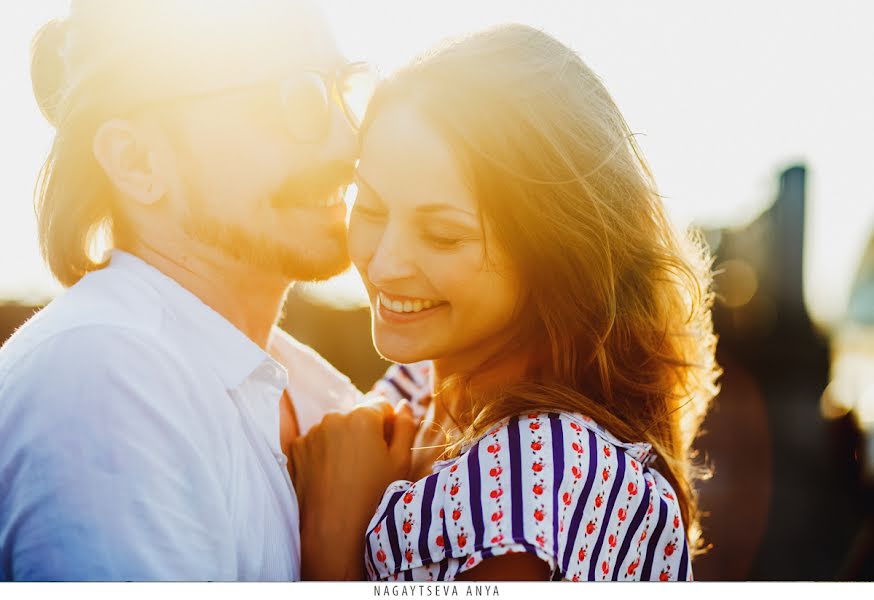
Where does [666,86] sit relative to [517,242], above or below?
above

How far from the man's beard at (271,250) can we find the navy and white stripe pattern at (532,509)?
31.5 inches

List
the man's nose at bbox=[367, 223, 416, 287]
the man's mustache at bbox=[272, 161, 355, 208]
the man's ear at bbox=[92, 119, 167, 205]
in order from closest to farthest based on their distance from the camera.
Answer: the man's nose at bbox=[367, 223, 416, 287], the man's ear at bbox=[92, 119, 167, 205], the man's mustache at bbox=[272, 161, 355, 208]

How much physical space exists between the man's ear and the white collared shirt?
1.07 ft

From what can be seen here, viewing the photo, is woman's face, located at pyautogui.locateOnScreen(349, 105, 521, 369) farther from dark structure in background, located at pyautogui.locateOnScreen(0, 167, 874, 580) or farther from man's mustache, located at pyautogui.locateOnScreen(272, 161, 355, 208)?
dark structure in background, located at pyautogui.locateOnScreen(0, 167, 874, 580)

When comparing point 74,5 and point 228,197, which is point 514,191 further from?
point 74,5

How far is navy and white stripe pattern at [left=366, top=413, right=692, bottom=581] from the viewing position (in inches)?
61.9

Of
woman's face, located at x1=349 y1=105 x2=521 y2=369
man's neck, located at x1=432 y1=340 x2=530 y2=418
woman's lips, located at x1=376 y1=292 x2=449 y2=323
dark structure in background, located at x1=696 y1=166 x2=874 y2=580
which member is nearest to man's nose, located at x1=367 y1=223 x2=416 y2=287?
woman's face, located at x1=349 y1=105 x2=521 y2=369

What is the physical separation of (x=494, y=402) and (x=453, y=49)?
A: 0.95 meters

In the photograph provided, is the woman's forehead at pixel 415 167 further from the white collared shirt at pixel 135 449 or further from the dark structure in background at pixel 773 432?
the dark structure in background at pixel 773 432

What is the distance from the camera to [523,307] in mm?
2113

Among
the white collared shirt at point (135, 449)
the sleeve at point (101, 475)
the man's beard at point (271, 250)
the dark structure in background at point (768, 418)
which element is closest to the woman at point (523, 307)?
the man's beard at point (271, 250)

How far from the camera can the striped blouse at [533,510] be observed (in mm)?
1574

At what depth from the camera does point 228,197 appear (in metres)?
2.25
